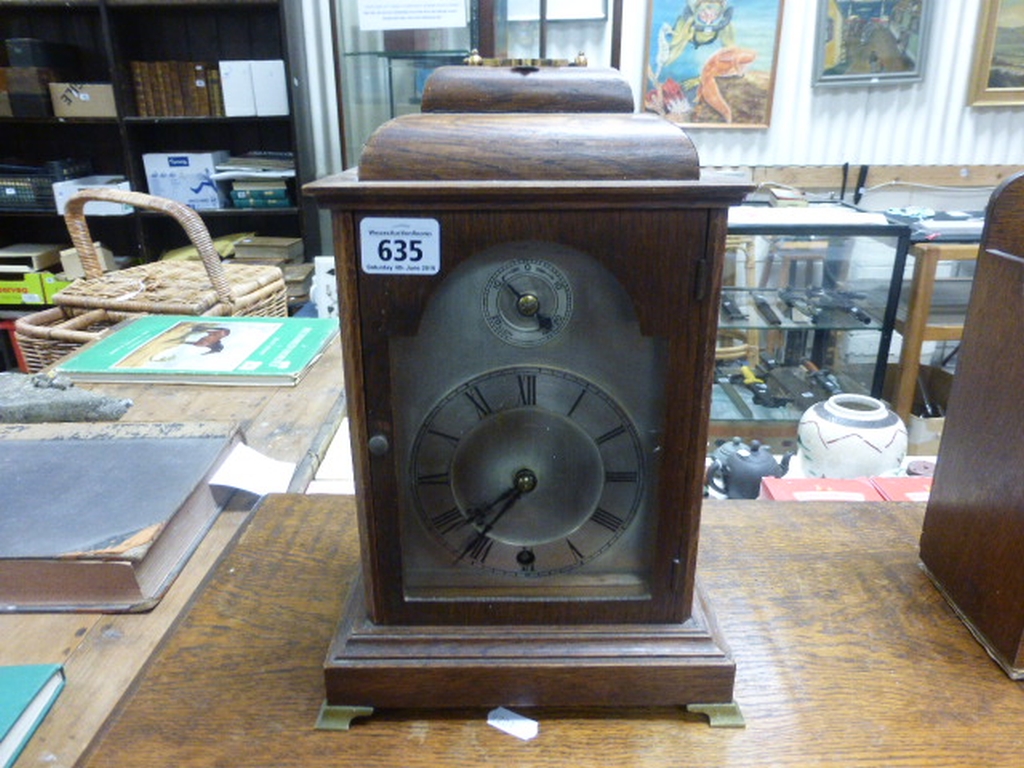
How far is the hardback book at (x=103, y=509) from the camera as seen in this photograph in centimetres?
74

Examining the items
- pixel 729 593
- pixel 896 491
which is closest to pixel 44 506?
pixel 729 593

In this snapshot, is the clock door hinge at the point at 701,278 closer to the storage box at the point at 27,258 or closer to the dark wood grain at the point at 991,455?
the dark wood grain at the point at 991,455

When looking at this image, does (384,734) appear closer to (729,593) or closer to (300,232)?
(729,593)

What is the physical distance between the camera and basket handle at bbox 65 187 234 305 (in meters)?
1.75

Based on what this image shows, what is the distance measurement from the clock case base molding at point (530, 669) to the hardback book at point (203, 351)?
0.90 metres

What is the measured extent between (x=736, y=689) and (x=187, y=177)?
3092mm

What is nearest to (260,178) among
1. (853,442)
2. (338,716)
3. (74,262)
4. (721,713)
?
(74,262)

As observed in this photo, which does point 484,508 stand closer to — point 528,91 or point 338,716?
point 338,716

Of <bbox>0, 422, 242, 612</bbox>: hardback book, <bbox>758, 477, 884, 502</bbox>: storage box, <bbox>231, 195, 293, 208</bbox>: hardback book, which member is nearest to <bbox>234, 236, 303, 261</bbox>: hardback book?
<bbox>231, 195, 293, 208</bbox>: hardback book

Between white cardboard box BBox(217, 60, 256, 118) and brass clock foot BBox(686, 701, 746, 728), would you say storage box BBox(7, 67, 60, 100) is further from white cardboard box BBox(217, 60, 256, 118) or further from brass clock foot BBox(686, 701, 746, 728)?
brass clock foot BBox(686, 701, 746, 728)

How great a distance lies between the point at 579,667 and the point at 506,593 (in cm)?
8

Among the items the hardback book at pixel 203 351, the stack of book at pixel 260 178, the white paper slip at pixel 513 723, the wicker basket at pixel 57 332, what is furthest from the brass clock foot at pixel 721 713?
the stack of book at pixel 260 178

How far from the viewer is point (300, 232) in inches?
129

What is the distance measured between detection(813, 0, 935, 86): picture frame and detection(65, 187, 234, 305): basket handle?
7.58ft
